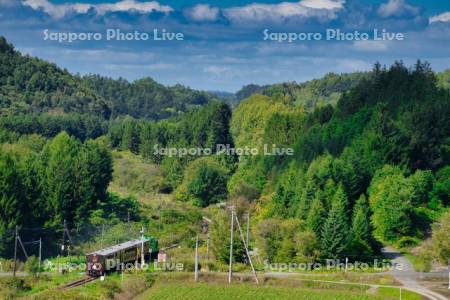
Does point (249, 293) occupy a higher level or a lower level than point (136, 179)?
lower

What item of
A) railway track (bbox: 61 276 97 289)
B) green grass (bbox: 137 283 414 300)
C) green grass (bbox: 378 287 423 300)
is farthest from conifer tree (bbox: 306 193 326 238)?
railway track (bbox: 61 276 97 289)

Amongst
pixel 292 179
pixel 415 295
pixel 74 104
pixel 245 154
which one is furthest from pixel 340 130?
pixel 74 104

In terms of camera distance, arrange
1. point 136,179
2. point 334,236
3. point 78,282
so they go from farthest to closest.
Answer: point 136,179 → point 334,236 → point 78,282

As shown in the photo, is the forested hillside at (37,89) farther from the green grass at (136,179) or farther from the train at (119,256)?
the train at (119,256)

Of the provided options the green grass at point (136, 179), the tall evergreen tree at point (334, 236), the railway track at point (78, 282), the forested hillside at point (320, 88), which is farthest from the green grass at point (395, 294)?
the forested hillside at point (320, 88)

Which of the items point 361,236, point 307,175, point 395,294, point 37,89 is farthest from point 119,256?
point 37,89

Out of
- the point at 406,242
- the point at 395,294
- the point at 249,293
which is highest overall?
the point at 406,242

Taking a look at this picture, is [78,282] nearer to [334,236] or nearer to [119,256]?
[119,256]
